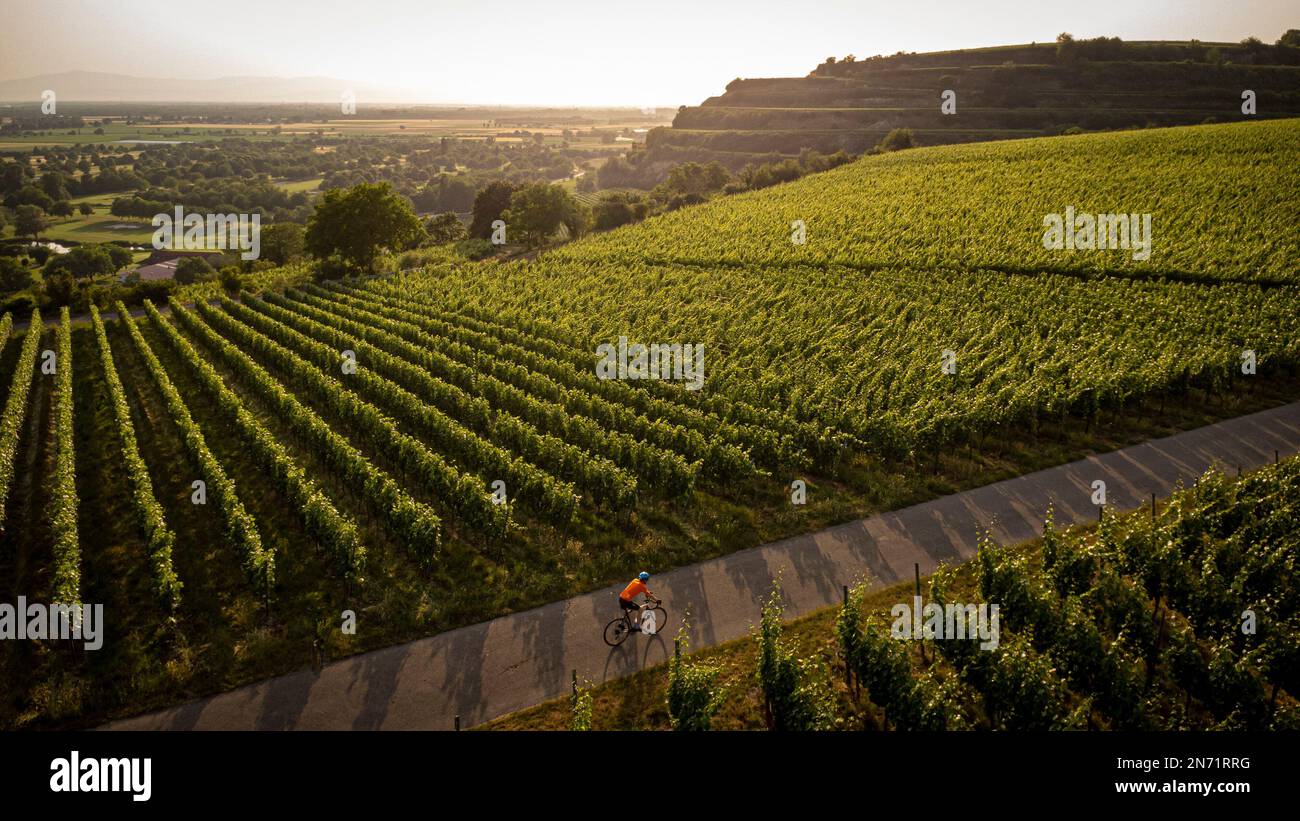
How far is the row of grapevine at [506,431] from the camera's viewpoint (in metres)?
22.4

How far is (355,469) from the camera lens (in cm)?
2309

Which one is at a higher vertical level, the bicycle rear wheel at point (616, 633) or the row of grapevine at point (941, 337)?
the row of grapevine at point (941, 337)

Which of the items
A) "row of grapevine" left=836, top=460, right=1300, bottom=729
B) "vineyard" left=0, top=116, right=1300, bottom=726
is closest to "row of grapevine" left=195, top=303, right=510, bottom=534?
"vineyard" left=0, top=116, right=1300, bottom=726

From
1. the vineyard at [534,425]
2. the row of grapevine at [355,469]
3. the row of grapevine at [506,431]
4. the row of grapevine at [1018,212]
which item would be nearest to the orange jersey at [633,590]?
the vineyard at [534,425]

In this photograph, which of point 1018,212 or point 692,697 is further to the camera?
point 1018,212

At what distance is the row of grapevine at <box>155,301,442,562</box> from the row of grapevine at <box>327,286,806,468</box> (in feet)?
30.6

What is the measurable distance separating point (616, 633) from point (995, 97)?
521ft

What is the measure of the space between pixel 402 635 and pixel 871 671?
11.3 m

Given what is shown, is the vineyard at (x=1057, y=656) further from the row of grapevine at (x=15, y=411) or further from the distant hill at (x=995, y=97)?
the distant hill at (x=995, y=97)

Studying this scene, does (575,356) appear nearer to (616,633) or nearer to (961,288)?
(616,633)

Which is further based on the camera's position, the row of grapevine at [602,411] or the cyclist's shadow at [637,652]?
the row of grapevine at [602,411]

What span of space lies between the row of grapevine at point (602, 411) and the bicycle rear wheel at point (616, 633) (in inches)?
312

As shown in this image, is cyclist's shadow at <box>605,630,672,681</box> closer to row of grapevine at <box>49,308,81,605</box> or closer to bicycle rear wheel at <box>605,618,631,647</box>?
bicycle rear wheel at <box>605,618,631,647</box>

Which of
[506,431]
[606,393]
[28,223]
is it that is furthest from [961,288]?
[28,223]
